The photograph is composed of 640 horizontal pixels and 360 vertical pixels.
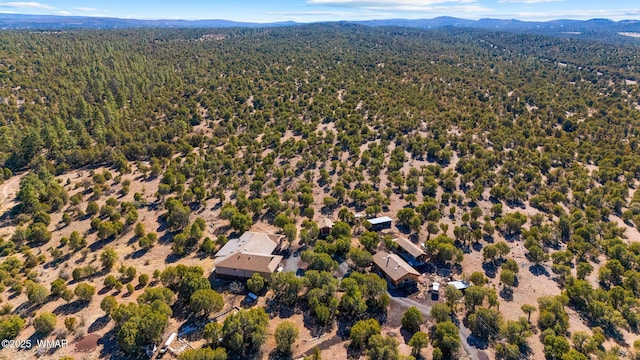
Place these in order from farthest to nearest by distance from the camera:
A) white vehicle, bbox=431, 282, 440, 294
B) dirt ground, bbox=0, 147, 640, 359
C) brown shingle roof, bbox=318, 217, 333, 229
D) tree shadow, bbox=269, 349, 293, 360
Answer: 1. brown shingle roof, bbox=318, 217, 333, 229
2. white vehicle, bbox=431, 282, 440, 294
3. dirt ground, bbox=0, 147, 640, 359
4. tree shadow, bbox=269, 349, 293, 360

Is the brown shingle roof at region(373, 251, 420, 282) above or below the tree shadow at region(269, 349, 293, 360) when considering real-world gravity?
above

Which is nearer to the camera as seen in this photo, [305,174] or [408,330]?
[408,330]

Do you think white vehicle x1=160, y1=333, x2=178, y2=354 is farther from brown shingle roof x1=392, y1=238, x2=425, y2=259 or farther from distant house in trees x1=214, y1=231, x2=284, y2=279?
brown shingle roof x1=392, y1=238, x2=425, y2=259

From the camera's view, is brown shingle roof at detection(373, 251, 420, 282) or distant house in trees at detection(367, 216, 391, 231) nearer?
brown shingle roof at detection(373, 251, 420, 282)

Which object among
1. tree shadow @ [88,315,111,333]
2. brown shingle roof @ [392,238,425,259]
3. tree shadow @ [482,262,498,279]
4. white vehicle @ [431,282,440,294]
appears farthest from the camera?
brown shingle roof @ [392,238,425,259]

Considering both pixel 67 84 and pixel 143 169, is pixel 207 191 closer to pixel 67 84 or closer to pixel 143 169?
pixel 143 169

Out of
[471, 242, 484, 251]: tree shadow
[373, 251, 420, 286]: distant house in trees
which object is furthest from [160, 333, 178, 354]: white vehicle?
[471, 242, 484, 251]: tree shadow

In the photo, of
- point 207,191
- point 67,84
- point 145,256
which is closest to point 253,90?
point 67,84
